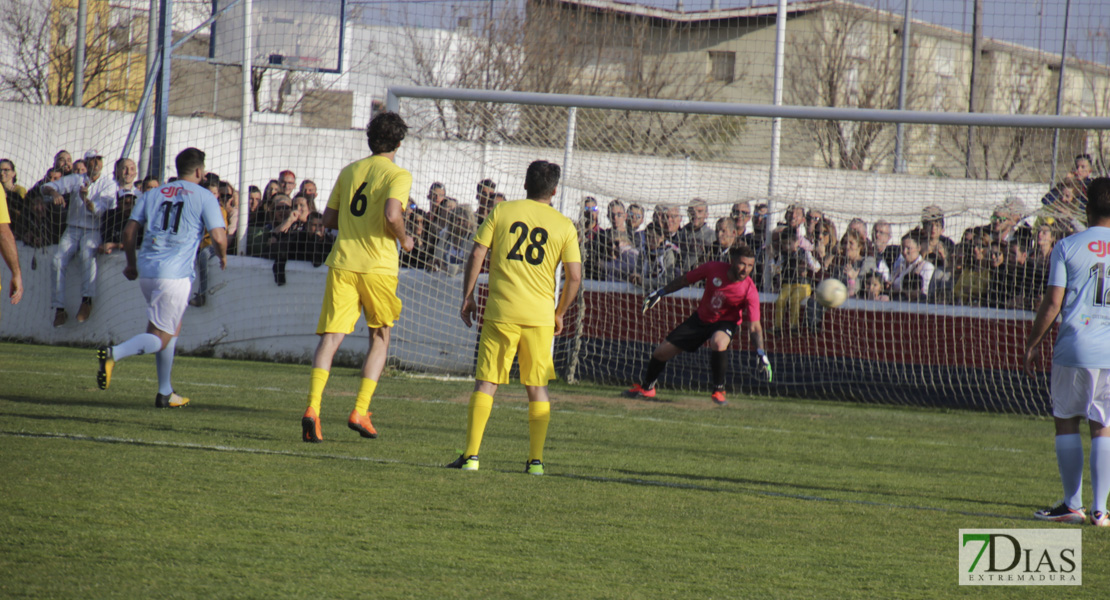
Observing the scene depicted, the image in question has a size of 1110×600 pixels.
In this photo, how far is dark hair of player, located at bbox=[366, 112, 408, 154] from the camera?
6980 mm

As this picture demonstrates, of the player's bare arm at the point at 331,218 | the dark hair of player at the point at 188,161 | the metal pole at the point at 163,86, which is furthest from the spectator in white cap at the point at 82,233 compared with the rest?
the player's bare arm at the point at 331,218

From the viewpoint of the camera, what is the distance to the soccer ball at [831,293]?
10.9m

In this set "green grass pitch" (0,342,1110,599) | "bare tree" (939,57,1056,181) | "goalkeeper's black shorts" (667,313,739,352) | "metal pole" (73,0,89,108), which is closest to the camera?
"green grass pitch" (0,342,1110,599)

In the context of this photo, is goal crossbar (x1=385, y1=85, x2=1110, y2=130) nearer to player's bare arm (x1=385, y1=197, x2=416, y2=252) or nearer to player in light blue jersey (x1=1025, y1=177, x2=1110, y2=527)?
player's bare arm (x1=385, y1=197, x2=416, y2=252)

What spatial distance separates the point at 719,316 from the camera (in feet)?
35.7

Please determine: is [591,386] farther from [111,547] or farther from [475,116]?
[111,547]

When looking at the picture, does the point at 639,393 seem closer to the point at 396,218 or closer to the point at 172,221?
the point at 396,218

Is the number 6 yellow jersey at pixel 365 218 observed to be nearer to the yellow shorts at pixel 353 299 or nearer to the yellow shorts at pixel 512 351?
the yellow shorts at pixel 353 299

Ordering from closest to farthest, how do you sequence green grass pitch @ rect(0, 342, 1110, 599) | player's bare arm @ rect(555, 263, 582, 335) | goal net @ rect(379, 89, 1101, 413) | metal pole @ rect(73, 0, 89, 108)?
1. green grass pitch @ rect(0, 342, 1110, 599)
2. player's bare arm @ rect(555, 263, 582, 335)
3. goal net @ rect(379, 89, 1101, 413)
4. metal pole @ rect(73, 0, 89, 108)

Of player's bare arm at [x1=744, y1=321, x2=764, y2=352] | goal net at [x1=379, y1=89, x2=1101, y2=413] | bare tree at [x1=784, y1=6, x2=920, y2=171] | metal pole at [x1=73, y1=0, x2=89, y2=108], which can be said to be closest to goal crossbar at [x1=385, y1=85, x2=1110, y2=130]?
goal net at [x1=379, y1=89, x2=1101, y2=413]

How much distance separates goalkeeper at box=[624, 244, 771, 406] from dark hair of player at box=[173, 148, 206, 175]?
4.65 meters

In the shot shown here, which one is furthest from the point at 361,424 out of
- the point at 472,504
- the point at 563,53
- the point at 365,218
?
the point at 563,53

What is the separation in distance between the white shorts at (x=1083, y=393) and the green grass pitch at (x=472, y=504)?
63cm

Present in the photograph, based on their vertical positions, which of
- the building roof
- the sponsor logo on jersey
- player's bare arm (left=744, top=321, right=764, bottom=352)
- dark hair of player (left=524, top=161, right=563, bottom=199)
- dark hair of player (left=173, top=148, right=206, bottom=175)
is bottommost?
player's bare arm (left=744, top=321, right=764, bottom=352)
